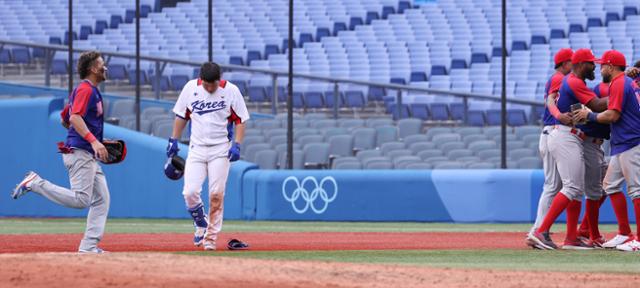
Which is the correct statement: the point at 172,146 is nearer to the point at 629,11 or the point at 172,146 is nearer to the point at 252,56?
the point at 252,56

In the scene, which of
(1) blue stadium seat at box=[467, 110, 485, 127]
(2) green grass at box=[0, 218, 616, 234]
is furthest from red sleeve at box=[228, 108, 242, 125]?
(1) blue stadium seat at box=[467, 110, 485, 127]

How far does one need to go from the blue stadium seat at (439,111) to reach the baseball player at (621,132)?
1392 cm

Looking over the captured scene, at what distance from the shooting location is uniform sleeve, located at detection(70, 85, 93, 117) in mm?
11711

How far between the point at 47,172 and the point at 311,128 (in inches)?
196

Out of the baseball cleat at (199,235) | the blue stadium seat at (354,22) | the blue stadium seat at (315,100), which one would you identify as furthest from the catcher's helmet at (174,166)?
the blue stadium seat at (354,22)

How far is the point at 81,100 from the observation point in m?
Answer: 11.7

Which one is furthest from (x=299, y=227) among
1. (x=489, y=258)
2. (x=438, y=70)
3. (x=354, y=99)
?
(x=438, y=70)

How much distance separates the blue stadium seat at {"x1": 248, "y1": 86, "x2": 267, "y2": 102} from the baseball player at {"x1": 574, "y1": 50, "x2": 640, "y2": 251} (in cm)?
1555

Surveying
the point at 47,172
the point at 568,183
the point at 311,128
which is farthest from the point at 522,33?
the point at 568,183

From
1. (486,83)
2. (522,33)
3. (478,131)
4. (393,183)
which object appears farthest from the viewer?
(522,33)

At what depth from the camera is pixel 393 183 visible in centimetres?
2158

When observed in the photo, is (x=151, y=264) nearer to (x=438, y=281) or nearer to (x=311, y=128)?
(x=438, y=281)

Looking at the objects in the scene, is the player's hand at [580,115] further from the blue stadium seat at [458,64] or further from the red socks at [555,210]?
the blue stadium seat at [458,64]

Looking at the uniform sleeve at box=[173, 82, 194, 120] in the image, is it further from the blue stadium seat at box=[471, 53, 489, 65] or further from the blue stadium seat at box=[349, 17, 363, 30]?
the blue stadium seat at box=[349, 17, 363, 30]
